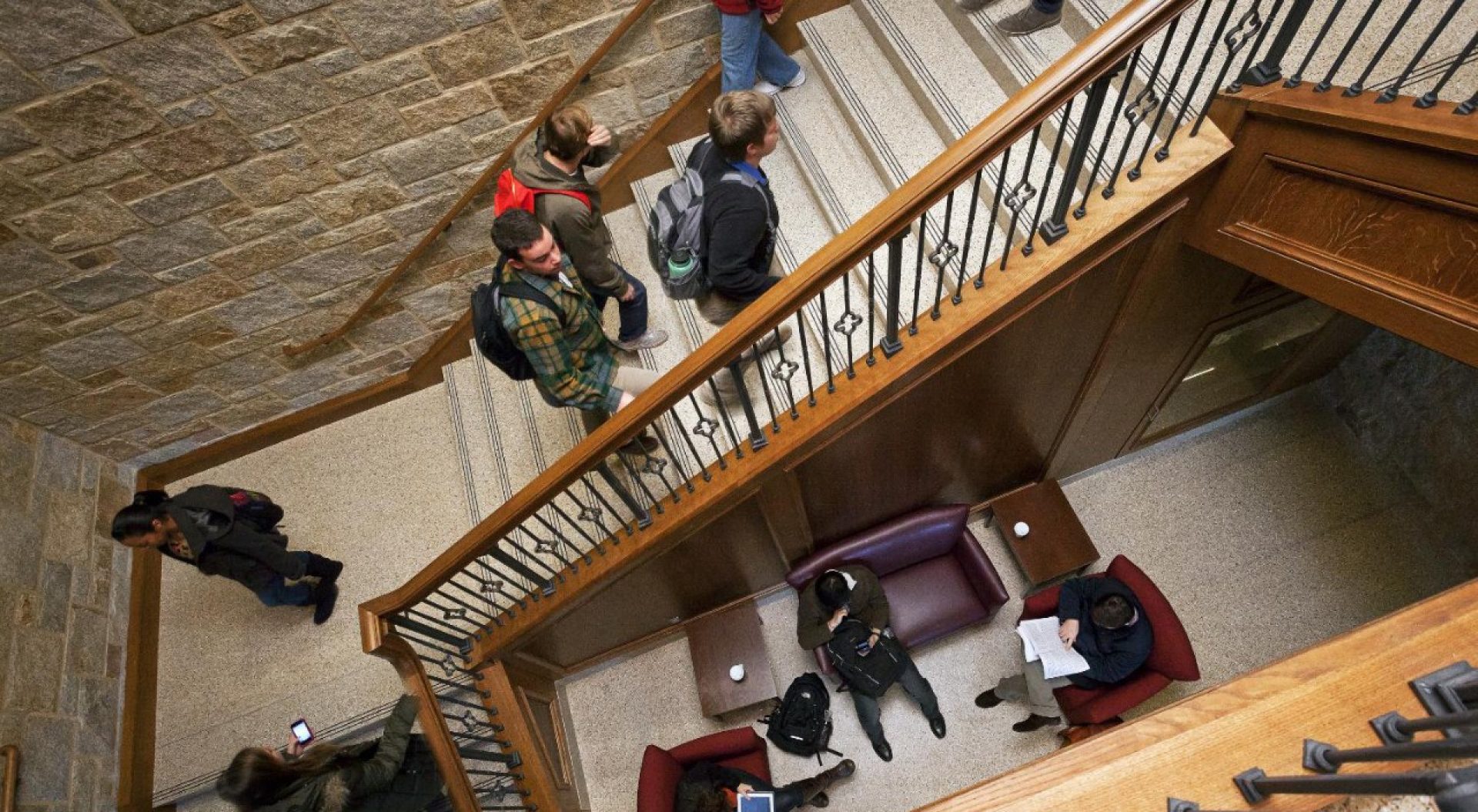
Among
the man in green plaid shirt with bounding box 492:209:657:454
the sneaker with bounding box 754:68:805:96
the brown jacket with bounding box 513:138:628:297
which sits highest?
the sneaker with bounding box 754:68:805:96

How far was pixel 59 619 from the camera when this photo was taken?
3807 millimetres

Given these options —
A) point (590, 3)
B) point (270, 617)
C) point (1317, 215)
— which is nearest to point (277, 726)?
point (270, 617)

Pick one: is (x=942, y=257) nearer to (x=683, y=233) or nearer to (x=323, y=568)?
(x=683, y=233)

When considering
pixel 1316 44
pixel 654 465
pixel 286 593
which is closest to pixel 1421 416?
pixel 1316 44

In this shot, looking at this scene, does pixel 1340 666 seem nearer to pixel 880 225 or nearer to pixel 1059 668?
pixel 880 225

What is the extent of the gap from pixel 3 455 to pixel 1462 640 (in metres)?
5.52

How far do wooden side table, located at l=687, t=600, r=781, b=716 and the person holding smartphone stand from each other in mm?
1408

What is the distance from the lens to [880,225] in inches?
91.0

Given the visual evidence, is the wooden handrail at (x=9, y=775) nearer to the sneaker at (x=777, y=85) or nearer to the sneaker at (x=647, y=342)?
the sneaker at (x=647, y=342)

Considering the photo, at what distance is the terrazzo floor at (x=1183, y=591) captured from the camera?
4.18 m

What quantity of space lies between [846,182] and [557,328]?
1.79 metres

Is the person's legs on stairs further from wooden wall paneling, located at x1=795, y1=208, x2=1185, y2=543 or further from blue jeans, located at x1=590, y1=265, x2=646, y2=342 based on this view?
wooden wall paneling, located at x1=795, y1=208, x2=1185, y2=543

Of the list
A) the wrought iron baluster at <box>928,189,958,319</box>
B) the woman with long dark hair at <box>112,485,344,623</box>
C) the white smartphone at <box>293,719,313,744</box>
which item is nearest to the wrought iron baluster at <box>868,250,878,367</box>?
the wrought iron baluster at <box>928,189,958,319</box>

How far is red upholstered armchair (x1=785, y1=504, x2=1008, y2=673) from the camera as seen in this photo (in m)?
4.10
